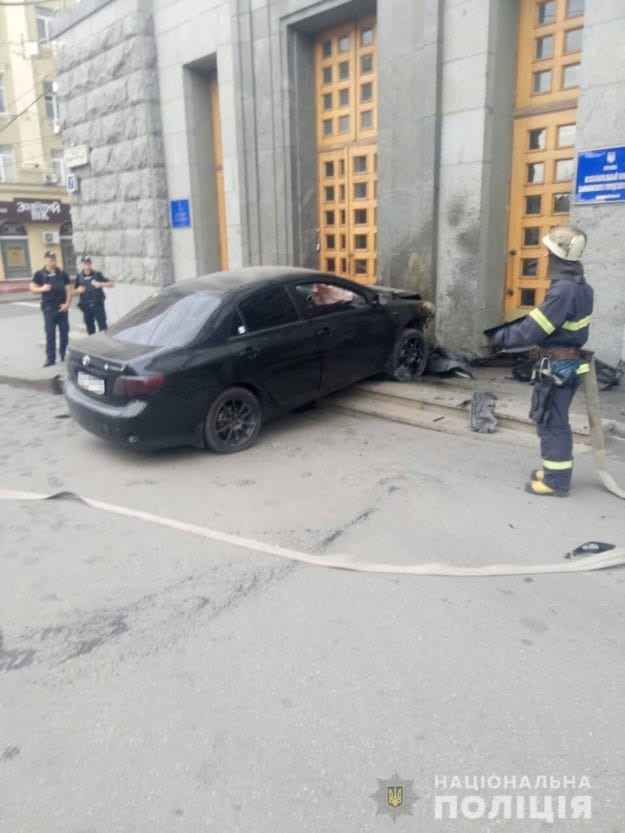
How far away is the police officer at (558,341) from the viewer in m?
4.45

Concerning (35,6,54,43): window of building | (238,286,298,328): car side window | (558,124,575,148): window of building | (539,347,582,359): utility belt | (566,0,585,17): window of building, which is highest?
(35,6,54,43): window of building

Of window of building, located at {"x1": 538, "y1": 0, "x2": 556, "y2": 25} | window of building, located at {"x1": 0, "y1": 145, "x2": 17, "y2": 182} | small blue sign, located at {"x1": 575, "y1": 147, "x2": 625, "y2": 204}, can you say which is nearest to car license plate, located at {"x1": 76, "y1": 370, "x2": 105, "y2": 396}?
small blue sign, located at {"x1": 575, "y1": 147, "x2": 625, "y2": 204}

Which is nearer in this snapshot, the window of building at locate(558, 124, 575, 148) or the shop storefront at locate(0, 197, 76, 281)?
the window of building at locate(558, 124, 575, 148)

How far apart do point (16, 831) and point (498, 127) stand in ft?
26.8

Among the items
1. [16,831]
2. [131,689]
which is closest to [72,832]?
[16,831]

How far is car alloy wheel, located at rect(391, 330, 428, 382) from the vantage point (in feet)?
24.6

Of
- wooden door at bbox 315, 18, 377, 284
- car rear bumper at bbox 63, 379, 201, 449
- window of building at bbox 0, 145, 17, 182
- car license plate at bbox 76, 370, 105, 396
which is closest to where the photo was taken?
car rear bumper at bbox 63, 379, 201, 449

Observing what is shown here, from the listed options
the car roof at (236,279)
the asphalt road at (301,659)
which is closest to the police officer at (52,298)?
the car roof at (236,279)

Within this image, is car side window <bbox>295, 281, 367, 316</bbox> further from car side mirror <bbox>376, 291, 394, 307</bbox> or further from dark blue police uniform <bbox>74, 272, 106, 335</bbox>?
dark blue police uniform <bbox>74, 272, 106, 335</bbox>

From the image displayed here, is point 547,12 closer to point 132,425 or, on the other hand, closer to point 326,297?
point 326,297

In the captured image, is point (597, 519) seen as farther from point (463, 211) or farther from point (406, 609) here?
point (463, 211)

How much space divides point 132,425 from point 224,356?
1.00m

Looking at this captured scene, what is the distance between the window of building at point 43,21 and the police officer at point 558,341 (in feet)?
103

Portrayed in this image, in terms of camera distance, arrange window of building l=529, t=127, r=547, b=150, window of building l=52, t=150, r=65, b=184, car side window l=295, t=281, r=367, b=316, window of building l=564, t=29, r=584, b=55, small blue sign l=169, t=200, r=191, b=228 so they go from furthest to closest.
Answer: window of building l=52, t=150, r=65, b=184 < small blue sign l=169, t=200, r=191, b=228 < window of building l=529, t=127, r=547, b=150 < window of building l=564, t=29, r=584, b=55 < car side window l=295, t=281, r=367, b=316
